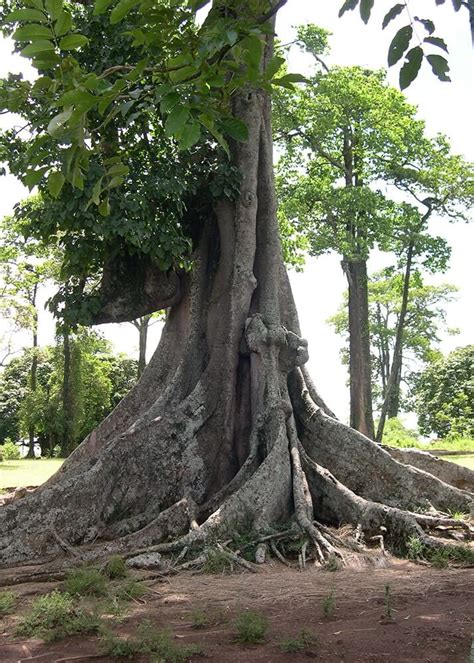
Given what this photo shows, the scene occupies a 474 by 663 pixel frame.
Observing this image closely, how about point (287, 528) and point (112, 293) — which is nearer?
point (287, 528)

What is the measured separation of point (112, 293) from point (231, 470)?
3057 mm

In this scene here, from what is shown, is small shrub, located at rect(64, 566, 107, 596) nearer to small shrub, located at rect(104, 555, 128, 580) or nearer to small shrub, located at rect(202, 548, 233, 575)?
small shrub, located at rect(104, 555, 128, 580)

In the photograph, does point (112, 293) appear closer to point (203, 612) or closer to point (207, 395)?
point (207, 395)

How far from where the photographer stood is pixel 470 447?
73.7 feet

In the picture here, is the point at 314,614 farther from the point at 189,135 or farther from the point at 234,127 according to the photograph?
the point at 189,135

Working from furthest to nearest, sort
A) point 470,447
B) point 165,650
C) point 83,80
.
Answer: point 470,447 < point 165,650 < point 83,80

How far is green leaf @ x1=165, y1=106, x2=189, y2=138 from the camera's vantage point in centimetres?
289

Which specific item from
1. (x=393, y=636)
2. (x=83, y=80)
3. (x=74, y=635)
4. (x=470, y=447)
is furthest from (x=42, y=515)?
(x=470, y=447)

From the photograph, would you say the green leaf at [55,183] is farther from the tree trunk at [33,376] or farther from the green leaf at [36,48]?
the tree trunk at [33,376]

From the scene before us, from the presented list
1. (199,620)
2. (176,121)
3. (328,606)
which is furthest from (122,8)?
(328,606)

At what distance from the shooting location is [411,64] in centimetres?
303

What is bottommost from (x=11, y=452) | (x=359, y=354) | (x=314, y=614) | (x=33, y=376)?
(x=314, y=614)

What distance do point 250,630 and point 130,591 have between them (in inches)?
59.3

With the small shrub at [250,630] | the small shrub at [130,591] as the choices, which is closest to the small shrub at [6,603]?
the small shrub at [130,591]
